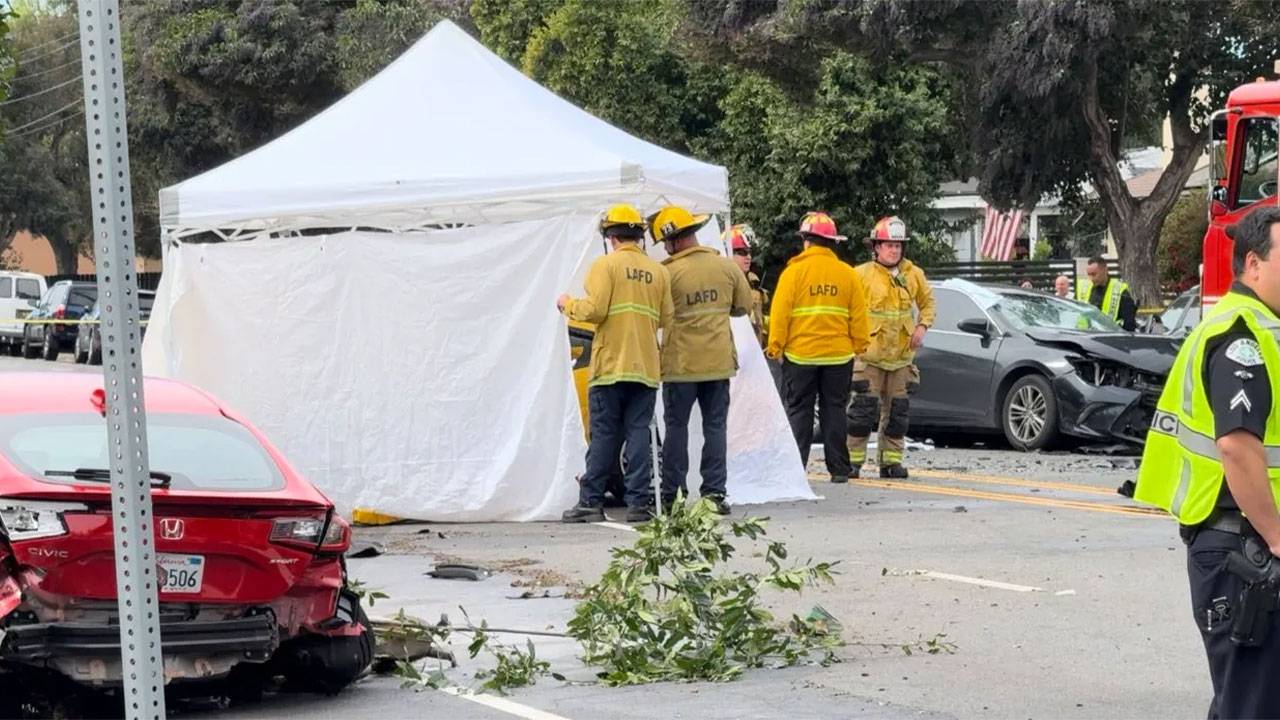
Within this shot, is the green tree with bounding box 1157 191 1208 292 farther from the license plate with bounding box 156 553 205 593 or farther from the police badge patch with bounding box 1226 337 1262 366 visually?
the police badge patch with bounding box 1226 337 1262 366

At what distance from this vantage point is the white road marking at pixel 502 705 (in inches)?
275

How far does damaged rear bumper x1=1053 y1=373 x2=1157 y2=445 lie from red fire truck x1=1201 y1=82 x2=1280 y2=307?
4.18 ft

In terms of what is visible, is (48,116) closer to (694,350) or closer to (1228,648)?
(694,350)

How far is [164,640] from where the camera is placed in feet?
21.9

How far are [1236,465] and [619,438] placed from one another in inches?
314

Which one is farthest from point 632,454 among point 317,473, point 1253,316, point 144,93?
point 144,93

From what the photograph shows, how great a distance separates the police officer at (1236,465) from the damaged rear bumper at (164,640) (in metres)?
3.36

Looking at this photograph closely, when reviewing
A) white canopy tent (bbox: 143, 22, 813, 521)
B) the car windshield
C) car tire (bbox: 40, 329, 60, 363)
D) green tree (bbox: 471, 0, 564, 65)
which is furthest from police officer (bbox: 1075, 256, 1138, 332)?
car tire (bbox: 40, 329, 60, 363)

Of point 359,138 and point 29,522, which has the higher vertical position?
point 359,138

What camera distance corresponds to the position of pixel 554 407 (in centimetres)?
1281

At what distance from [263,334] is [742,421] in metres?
3.37

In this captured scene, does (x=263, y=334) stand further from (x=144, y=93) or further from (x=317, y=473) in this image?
(x=144, y=93)

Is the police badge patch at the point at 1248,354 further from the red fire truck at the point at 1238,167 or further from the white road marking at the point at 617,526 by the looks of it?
the red fire truck at the point at 1238,167

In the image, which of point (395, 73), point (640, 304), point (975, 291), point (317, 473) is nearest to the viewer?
point (640, 304)
